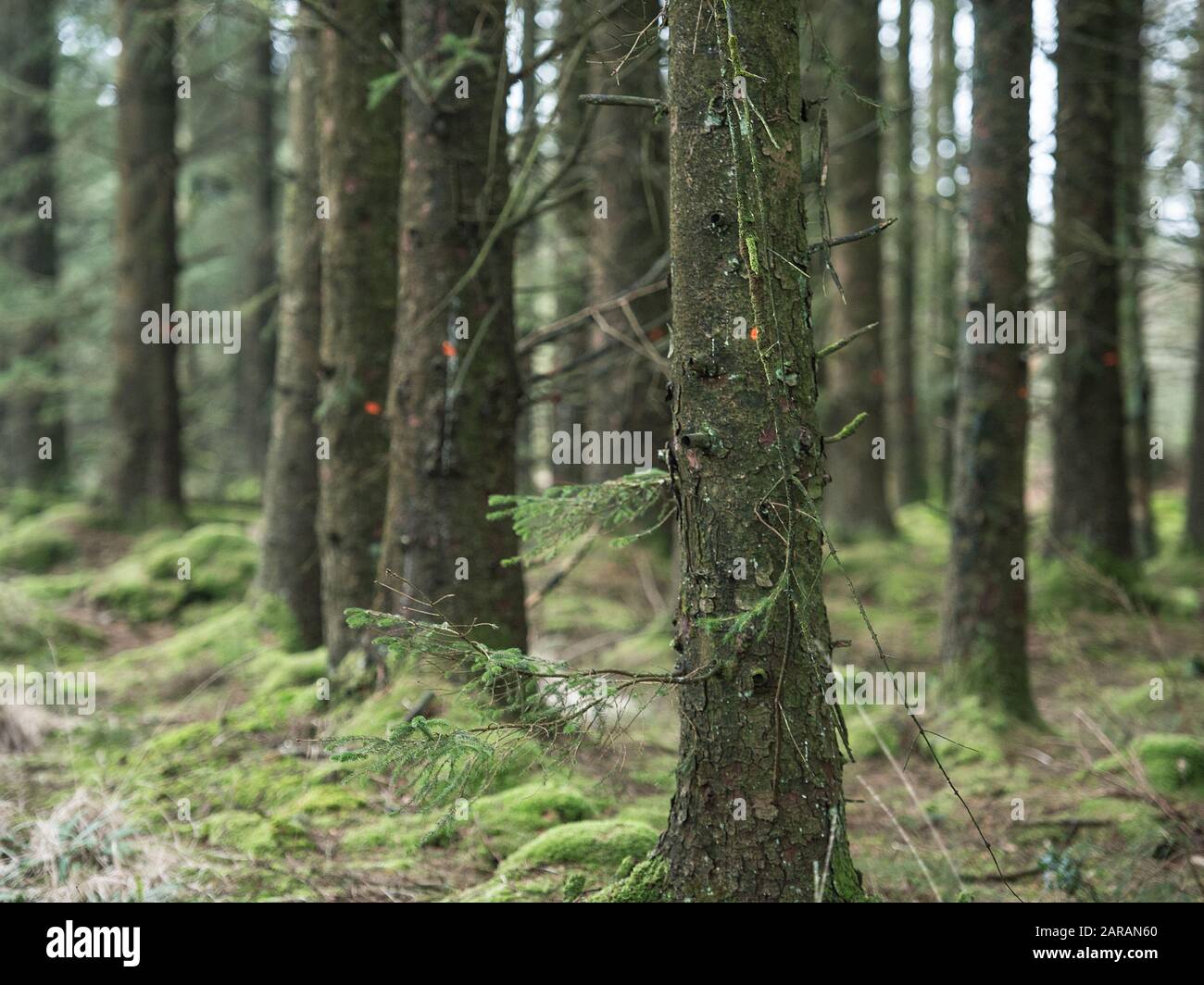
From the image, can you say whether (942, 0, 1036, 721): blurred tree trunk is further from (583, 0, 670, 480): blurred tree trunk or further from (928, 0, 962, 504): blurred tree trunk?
(928, 0, 962, 504): blurred tree trunk

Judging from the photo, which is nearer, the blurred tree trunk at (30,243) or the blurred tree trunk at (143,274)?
A: the blurred tree trunk at (143,274)

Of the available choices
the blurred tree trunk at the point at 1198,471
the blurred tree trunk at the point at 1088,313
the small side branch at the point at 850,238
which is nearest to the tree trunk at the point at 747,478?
the small side branch at the point at 850,238

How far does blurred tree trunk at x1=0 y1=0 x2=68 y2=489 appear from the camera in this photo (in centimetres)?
1557

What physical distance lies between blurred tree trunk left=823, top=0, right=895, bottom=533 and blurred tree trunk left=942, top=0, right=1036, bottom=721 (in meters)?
5.13

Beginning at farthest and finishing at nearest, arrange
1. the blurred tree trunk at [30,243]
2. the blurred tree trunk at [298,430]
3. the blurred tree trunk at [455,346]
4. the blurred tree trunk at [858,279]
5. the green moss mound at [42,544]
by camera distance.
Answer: the blurred tree trunk at [30,243], the blurred tree trunk at [858,279], the green moss mound at [42,544], the blurred tree trunk at [298,430], the blurred tree trunk at [455,346]

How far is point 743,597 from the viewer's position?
3.16 metres

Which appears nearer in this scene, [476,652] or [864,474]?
[476,652]

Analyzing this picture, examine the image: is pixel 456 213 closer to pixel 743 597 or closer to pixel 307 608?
pixel 743 597

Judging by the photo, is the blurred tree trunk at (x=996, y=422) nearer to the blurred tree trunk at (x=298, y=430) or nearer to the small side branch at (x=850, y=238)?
the small side branch at (x=850, y=238)

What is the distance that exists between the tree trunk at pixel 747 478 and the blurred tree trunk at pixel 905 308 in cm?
1361

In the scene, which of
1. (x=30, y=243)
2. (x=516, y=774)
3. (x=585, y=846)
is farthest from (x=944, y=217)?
(x=585, y=846)

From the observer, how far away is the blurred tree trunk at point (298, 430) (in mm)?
8180
